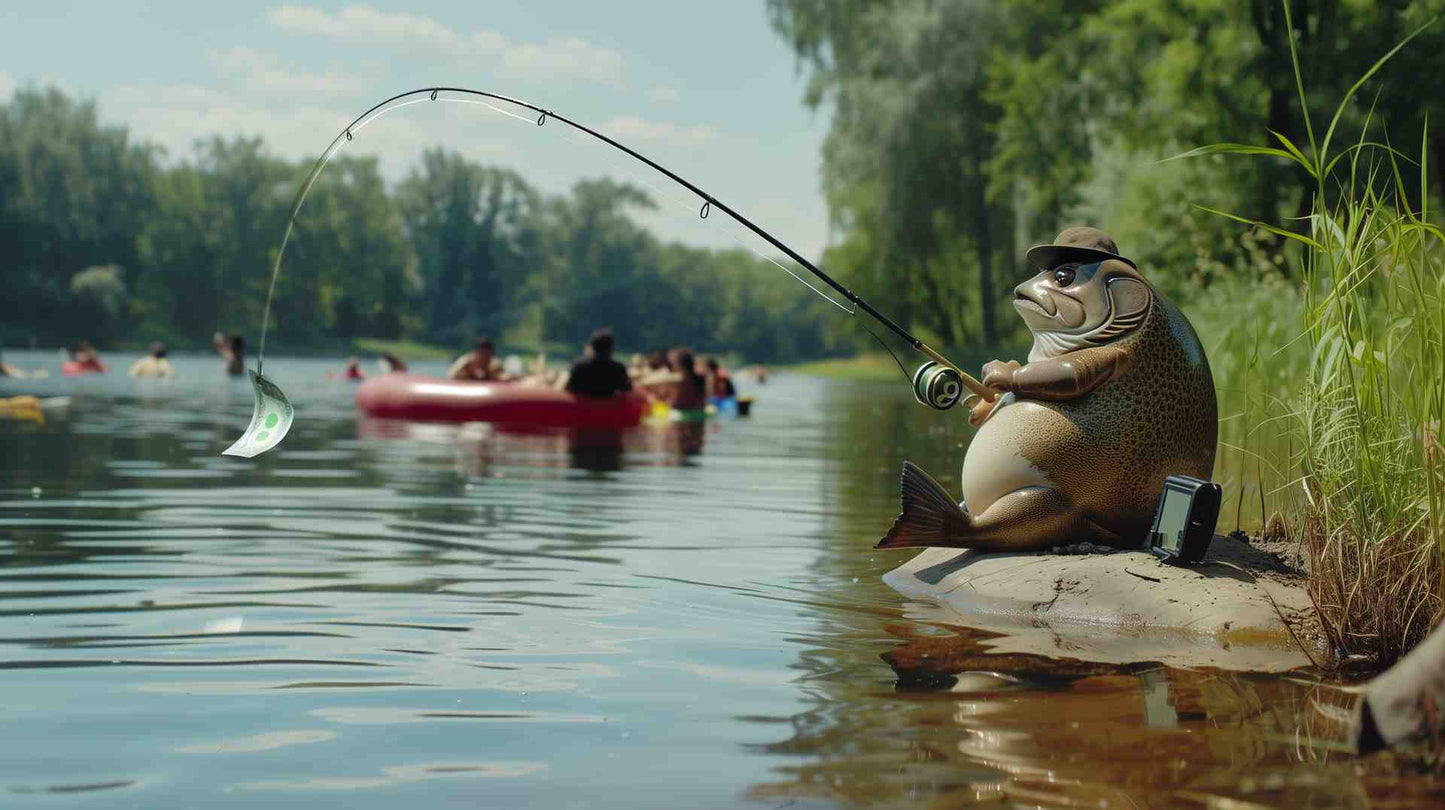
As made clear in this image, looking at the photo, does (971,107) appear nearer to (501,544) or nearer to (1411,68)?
(1411,68)

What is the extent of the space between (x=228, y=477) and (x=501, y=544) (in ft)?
17.1

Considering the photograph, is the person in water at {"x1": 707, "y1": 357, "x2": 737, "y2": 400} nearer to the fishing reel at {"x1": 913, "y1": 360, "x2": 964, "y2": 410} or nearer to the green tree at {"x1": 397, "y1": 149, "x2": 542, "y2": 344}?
the fishing reel at {"x1": 913, "y1": 360, "x2": 964, "y2": 410}

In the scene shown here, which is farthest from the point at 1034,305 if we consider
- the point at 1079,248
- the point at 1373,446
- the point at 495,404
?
the point at 495,404

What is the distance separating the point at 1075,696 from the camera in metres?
4.81

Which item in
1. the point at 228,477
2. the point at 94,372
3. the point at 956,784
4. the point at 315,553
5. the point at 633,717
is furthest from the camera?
the point at 94,372

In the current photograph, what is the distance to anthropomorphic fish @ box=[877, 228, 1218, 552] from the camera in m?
6.72

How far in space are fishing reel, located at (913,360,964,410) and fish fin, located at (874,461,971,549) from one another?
342mm

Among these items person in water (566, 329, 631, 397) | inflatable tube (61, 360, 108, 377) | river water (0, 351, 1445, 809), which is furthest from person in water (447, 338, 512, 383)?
inflatable tube (61, 360, 108, 377)

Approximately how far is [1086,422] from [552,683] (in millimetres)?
2964

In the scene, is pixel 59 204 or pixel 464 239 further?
pixel 464 239

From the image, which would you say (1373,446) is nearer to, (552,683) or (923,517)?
(923,517)

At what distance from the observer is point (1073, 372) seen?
6.66m

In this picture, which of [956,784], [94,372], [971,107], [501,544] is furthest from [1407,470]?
[94,372]

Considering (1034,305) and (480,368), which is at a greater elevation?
(1034,305)
